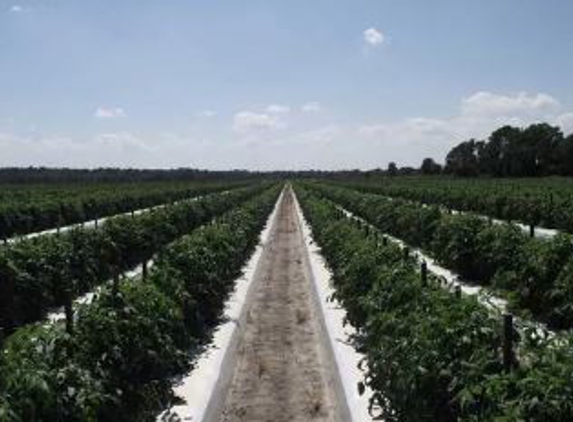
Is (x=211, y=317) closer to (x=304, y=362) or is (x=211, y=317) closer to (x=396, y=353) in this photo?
A: (x=304, y=362)

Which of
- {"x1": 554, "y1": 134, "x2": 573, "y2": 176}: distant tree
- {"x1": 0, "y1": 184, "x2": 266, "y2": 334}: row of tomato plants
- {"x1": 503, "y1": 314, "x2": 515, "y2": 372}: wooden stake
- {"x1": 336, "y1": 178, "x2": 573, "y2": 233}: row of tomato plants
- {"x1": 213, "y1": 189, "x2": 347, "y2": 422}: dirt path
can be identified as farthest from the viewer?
{"x1": 554, "y1": 134, "x2": 573, "y2": 176}: distant tree

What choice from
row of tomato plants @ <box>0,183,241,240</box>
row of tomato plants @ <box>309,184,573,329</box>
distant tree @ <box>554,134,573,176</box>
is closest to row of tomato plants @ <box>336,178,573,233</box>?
row of tomato plants @ <box>309,184,573,329</box>

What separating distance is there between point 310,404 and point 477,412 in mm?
3976

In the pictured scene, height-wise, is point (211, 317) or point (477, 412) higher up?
point (477, 412)

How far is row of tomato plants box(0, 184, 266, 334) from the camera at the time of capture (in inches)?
545

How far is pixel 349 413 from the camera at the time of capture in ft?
31.1

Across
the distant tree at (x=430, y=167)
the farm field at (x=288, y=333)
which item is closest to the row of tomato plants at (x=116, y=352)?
the farm field at (x=288, y=333)

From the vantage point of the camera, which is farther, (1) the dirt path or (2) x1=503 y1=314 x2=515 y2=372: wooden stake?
(1) the dirt path

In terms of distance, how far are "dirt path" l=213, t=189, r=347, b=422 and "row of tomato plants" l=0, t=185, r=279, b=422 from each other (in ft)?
2.81

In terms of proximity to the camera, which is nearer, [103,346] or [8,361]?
[8,361]

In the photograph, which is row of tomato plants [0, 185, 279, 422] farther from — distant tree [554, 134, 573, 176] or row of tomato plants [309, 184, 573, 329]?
distant tree [554, 134, 573, 176]

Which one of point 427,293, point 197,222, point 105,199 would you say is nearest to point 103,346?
point 427,293

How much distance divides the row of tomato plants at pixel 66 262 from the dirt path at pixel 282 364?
247 centimetres

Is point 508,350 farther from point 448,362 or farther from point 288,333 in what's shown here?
point 288,333
